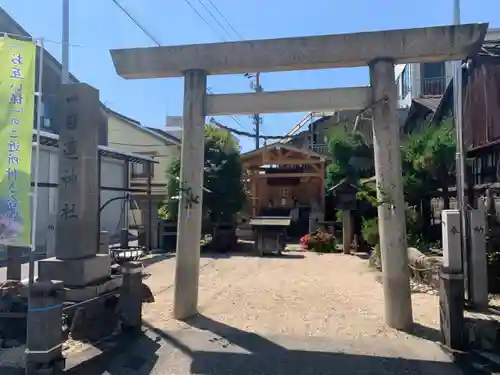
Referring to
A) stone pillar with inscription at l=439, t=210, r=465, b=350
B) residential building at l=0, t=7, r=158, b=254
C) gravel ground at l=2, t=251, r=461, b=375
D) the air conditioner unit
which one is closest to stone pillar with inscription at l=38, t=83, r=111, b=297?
gravel ground at l=2, t=251, r=461, b=375

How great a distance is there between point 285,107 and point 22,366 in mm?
4691

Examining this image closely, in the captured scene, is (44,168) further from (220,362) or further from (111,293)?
(220,362)

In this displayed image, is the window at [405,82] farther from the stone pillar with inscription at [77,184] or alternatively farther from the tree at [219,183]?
the stone pillar with inscription at [77,184]

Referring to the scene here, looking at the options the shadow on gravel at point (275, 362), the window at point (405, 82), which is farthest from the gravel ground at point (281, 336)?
the window at point (405, 82)

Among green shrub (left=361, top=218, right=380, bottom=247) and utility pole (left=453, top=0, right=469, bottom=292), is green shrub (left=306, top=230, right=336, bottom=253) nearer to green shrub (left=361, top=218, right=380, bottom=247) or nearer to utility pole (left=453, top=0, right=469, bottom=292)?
green shrub (left=361, top=218, right=380, bottom=247)

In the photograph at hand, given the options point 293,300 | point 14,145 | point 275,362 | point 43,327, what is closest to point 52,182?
point 293,300

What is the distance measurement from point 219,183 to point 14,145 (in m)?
12.4

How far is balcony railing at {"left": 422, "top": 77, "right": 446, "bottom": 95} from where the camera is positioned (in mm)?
21094

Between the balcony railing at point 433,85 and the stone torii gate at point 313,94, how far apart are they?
1606cm

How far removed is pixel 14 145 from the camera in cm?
434

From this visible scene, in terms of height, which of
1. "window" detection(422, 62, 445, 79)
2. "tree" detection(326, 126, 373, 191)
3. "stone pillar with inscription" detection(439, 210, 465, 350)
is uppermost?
"window" detection(422, 62, 445, 79)

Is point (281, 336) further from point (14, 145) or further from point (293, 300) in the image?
point (14, 145)

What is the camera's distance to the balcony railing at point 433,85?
21.1m

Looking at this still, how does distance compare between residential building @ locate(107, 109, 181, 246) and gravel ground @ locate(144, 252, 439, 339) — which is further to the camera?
residential building @ locate(107, 109, 181, 246)
